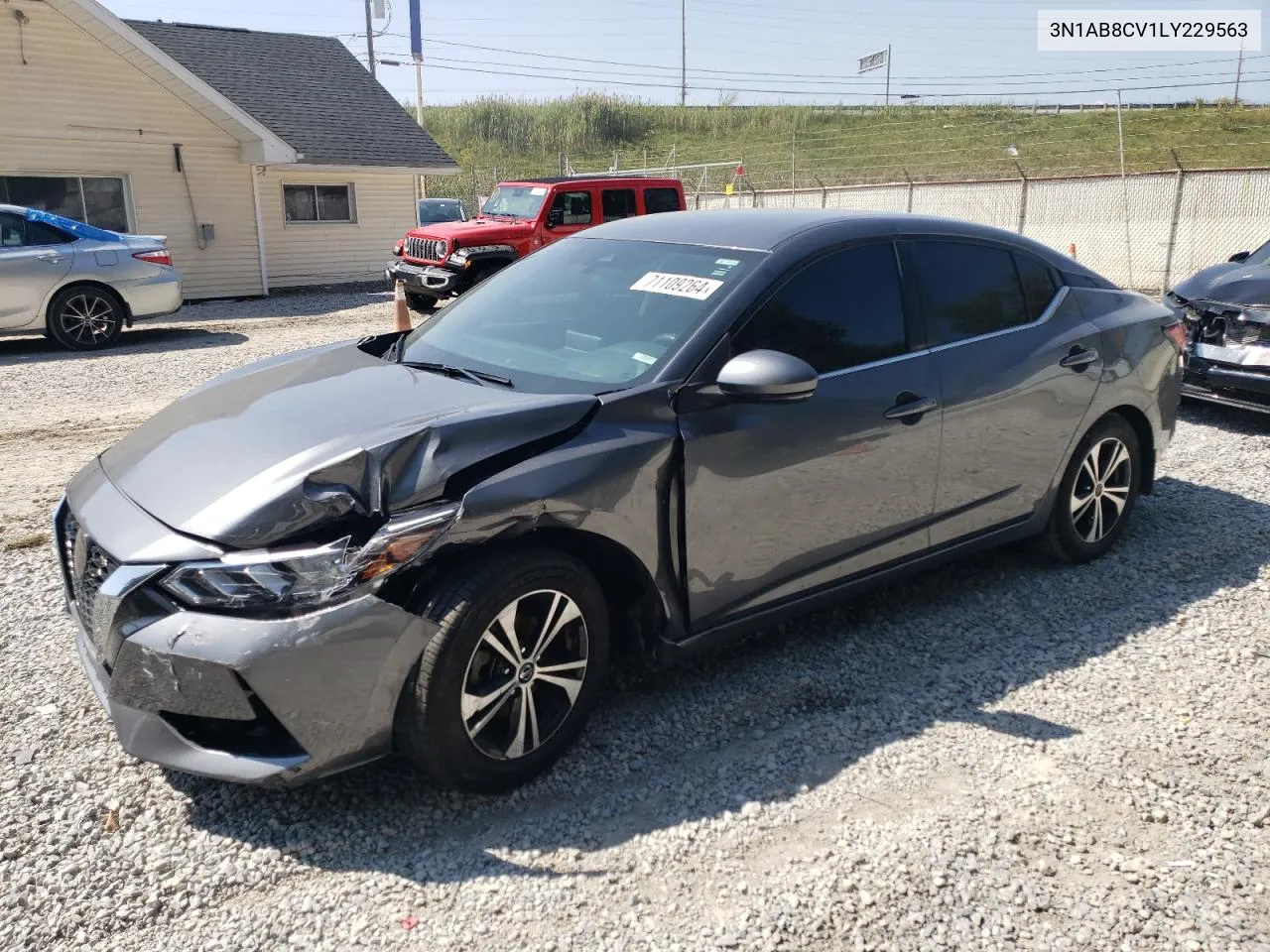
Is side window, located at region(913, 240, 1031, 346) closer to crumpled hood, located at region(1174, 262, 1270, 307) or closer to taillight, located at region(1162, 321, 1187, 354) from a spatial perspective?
taillight, located at region(1162, 321, 1187, 354)

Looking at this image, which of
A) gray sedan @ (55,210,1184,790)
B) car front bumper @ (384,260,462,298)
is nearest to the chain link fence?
car front bumper @ (384,260,462,298)

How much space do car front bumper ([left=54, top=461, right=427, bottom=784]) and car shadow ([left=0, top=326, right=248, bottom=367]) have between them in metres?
9.70

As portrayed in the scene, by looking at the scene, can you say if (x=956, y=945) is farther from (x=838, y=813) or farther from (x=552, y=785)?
(x=552, y=785)

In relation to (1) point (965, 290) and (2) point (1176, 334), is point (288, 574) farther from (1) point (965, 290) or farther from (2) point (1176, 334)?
(2) point (1176, 334)

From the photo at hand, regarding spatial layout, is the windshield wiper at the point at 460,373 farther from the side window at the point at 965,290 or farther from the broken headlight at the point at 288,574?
the side window at the point at 965,290

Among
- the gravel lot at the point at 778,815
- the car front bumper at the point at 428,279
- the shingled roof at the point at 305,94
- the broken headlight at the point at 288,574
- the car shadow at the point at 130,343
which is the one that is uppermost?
the shingled roof at the point at 305,94

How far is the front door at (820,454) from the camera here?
11.0 ft

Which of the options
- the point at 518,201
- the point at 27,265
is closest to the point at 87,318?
the point at 27,265

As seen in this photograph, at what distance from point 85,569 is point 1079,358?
4019mm

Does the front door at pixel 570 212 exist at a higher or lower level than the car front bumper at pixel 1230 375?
higher

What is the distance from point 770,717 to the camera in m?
3.54

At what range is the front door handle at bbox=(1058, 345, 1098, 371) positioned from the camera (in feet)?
14.6

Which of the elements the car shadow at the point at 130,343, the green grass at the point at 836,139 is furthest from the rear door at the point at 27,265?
the green grass at the point at 836,139

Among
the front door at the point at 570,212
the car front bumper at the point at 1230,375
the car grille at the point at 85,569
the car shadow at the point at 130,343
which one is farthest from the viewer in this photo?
the front door at the point at 570,212
